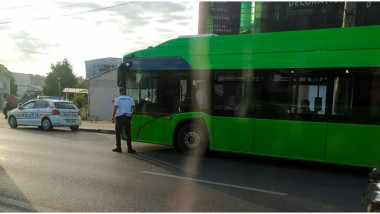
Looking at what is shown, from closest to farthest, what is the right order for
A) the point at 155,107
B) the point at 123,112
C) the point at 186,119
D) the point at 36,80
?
1. the point at 186,119
2. the point at 123,112
3. the point at 155,107
4. the point at 36,80

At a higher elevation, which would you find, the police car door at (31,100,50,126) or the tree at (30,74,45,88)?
the tree at (30,74,45,88)

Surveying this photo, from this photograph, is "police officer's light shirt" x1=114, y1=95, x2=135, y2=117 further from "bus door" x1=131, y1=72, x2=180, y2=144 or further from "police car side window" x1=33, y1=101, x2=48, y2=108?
Result: "police car side window" x1=33, y1=101, x2=48, y2=108

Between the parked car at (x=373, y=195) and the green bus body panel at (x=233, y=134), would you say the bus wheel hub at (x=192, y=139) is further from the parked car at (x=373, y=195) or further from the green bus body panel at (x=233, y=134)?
the parked car at (x=373, y=195)

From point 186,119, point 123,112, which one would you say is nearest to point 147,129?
point 123,112

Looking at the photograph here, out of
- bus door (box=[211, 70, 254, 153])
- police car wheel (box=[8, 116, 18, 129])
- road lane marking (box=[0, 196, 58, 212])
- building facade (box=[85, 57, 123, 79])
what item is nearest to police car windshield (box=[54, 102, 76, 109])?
police car wheel (box=[8, 116, 18, 129])

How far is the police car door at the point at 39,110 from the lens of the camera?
15.8 m

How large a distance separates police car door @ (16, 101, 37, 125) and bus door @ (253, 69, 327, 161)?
12.0 m

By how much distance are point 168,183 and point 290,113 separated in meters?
3.35

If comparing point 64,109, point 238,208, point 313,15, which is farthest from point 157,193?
point 313,15

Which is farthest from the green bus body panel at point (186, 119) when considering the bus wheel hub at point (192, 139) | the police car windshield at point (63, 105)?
the police car windshield at point (63, 105)

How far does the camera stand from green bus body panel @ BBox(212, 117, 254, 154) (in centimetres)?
822

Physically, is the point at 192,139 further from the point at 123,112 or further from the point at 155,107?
the point at 123,112

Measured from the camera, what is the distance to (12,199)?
512cm

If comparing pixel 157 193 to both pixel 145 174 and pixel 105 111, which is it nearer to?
pixel 145 174
